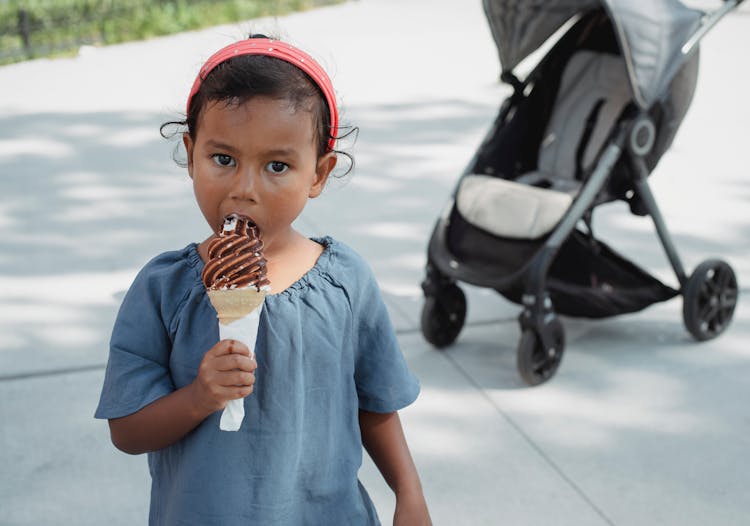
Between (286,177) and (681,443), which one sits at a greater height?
(286,177)

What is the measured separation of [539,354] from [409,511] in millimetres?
1922

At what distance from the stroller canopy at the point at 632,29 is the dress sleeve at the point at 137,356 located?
2.34m

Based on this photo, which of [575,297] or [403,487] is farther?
[575,297]

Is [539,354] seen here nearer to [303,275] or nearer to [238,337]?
[303,275]

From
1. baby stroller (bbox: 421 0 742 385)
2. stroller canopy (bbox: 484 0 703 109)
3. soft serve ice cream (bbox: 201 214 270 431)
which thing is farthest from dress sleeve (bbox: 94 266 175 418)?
stroller canopy (bbox: 484 0 703 109)

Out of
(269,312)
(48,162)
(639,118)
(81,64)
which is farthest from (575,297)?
(81,64)

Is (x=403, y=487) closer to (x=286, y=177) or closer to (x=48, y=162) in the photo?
(x=286, y=177)

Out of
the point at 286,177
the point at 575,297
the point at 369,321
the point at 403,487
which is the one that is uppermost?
the point at 286,177

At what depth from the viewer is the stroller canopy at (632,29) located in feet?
11.6

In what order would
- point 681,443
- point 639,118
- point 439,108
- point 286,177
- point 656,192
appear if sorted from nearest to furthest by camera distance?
1. point 286,177
2. point 681,443
3. point 639,118
4. point 656,192
5. point 439,108

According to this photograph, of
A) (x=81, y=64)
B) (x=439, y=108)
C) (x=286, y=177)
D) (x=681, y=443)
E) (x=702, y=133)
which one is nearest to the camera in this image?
(x=286, y=177)

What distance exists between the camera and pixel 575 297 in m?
3.90

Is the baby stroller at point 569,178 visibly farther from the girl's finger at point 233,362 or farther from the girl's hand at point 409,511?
the girl's finger at point 233,362

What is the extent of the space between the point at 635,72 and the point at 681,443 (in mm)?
1220
